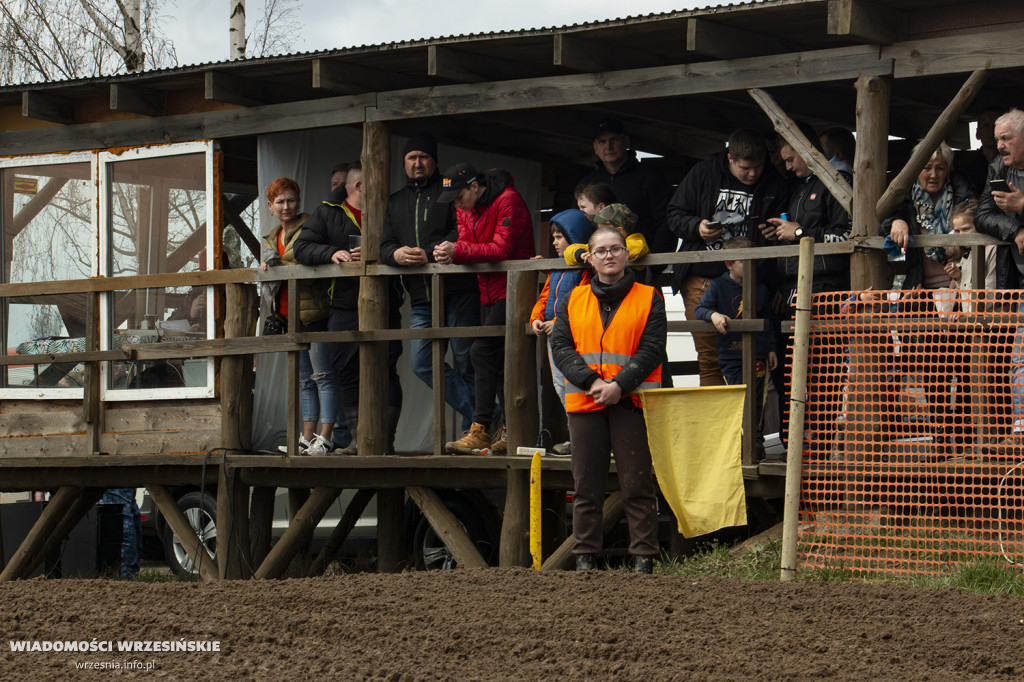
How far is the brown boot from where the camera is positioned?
866 centimetres

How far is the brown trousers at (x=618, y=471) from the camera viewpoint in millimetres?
7031

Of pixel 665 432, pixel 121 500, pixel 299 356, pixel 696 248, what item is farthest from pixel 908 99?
pixel 121 500

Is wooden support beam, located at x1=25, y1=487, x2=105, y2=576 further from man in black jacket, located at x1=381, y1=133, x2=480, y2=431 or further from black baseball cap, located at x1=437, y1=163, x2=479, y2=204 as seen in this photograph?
black baseball cap, located at x1=437, y1=163, x2=479, y2=204

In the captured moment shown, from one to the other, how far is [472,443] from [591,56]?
2.63 m

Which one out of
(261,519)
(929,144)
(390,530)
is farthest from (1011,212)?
(261,519)

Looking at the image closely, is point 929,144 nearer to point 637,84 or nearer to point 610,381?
point 637,84

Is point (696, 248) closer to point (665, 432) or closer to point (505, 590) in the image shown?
point (665, 432)

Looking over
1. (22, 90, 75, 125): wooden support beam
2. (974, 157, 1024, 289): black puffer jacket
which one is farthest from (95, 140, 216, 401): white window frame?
(974, 157, 1024, 289): black puffer jacket

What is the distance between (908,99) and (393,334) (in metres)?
3.98

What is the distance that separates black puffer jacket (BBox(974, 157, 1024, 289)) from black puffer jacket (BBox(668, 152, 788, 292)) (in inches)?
55.5

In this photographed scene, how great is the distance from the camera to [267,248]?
31.7ft

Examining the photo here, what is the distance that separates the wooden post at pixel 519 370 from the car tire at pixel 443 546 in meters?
1.65

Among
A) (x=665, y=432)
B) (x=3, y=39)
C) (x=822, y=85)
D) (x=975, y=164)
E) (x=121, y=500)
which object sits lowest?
(x=121, y=500)

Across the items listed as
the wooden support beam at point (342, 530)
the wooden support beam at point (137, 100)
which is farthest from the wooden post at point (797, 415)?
the wooden support beam at point (137, 100)
